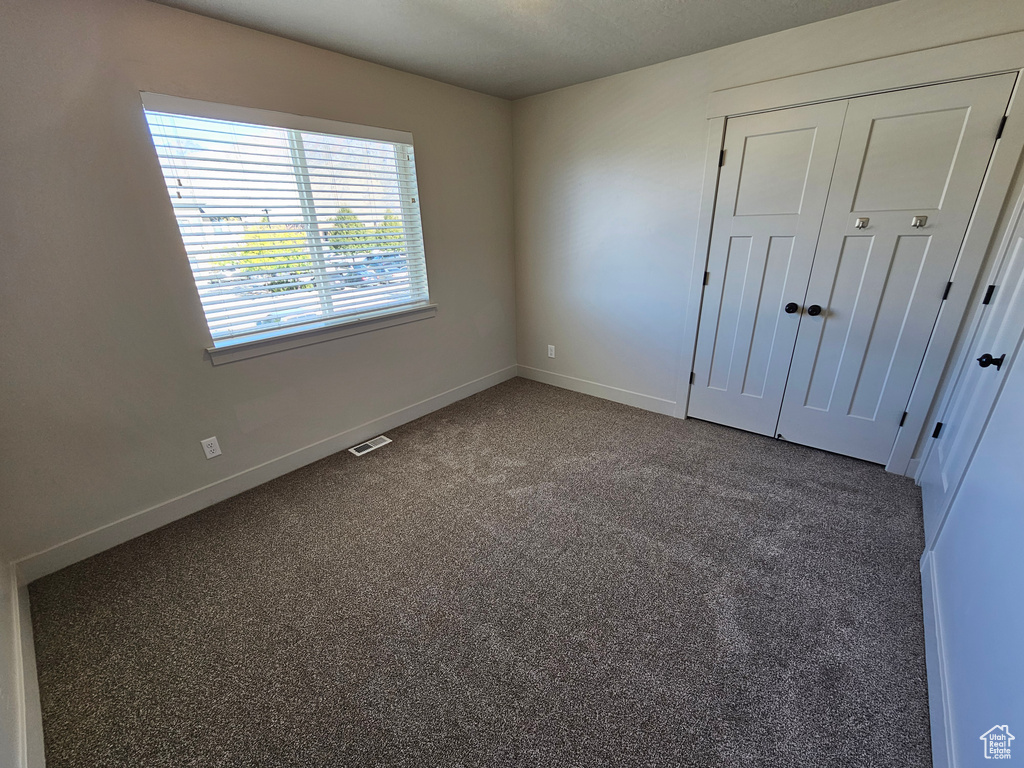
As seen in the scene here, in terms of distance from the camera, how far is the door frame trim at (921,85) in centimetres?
190

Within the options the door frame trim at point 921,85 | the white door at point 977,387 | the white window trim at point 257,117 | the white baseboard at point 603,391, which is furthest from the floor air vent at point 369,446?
the white door at point 977,387

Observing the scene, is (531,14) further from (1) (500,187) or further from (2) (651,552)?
(2) (651,552)

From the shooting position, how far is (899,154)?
2.16 m

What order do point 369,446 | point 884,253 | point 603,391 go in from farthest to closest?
point 603,391 < point 369,446 < point 884,253

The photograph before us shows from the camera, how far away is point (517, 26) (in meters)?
2.16

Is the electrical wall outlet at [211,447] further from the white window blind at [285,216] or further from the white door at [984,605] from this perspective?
the white door at [984,605]

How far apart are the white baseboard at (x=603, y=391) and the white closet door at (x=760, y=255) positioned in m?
0.33

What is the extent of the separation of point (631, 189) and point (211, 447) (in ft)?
10.7

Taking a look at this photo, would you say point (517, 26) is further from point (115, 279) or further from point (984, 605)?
point (984, 605)

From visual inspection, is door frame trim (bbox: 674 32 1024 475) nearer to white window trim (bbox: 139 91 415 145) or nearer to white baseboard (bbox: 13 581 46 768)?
white window trim (bbox: 139 91 415 145)

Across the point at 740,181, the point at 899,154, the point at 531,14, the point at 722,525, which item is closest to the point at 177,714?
the point at 722,525

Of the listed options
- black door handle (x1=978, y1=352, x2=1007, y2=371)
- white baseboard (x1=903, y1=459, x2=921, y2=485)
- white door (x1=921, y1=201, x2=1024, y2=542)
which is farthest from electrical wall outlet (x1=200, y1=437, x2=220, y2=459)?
white baseboard (x1=903, y1=459, x2=921, y2=485)

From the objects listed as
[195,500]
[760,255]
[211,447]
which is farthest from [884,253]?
[195,500]

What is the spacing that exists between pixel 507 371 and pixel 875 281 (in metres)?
2.89
